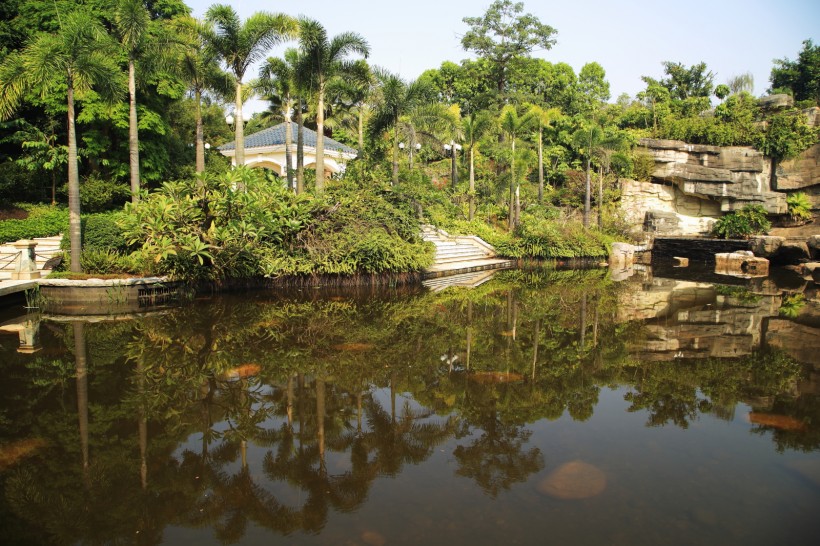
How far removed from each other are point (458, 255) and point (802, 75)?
92.5ft

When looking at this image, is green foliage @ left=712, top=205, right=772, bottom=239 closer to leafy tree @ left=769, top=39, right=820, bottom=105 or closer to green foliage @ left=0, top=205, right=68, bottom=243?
leafy tree @ left=769, top=39, right=820, bottom=105

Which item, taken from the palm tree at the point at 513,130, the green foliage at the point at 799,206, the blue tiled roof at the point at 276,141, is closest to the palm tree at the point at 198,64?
the blue tiled roof at the point at 276,141

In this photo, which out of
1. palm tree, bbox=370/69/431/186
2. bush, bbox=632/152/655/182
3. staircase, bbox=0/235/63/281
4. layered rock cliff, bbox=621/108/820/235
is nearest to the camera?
staircase, bbox=0/235/63/281

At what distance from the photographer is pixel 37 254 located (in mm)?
15133

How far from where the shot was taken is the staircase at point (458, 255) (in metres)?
19.1

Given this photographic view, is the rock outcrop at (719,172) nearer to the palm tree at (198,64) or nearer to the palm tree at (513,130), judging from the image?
the palm tree at (513,130)

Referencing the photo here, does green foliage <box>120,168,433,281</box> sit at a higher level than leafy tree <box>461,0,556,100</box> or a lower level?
lower

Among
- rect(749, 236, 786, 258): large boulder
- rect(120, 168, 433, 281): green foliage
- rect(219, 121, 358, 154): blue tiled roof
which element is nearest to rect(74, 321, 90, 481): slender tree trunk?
rect(120, 168, 433, 281): green foliage

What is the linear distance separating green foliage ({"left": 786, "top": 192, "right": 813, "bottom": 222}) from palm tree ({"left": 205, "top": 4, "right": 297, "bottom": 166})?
24465mm

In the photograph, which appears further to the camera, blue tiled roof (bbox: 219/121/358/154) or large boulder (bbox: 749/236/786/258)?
blue tiled roof (bbox: 219/121/358/154)

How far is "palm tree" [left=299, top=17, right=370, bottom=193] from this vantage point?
1714 cm

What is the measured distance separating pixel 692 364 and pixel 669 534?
4.69 meters

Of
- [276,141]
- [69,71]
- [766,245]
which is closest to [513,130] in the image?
[276,141]

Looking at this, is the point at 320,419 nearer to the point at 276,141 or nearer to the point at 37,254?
the point at 37,254
